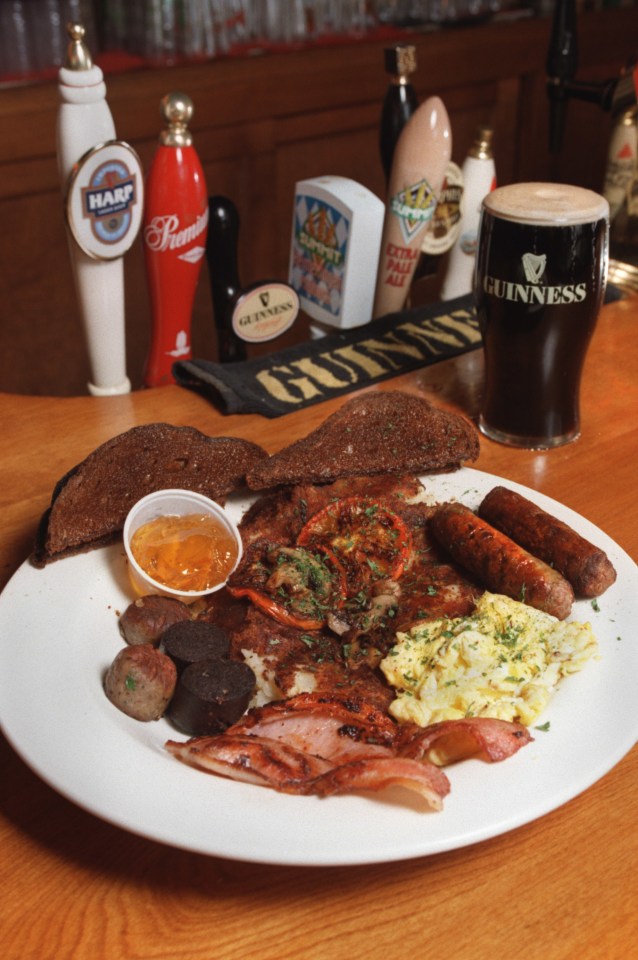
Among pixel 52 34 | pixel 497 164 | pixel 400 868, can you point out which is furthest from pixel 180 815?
pixel 497 164

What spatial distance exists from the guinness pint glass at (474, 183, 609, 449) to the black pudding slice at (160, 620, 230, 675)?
969 millimetres

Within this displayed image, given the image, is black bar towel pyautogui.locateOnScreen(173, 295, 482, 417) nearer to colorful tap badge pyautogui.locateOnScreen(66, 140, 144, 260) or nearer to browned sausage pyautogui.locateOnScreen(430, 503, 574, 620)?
colorful tap badge pyautogui.locateOnScreen(66, 140, 144, 260)

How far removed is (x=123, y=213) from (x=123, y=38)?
2.58m

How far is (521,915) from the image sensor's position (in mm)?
1170

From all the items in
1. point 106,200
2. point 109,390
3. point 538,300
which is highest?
point 106,200

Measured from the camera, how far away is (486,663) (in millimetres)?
1373

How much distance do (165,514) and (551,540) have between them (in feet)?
2.14

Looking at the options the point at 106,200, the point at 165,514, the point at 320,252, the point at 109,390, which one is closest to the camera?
the point at 165,514

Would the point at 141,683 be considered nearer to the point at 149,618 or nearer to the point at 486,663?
the point at 149,618

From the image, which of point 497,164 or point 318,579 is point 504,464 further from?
point 497,164

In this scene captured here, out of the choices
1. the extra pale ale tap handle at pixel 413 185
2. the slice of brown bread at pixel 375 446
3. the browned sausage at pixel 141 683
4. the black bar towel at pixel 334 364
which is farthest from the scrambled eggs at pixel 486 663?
the extra pale ale tap handle at pixel 413 185

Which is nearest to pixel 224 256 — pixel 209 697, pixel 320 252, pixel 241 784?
pixel 320 252

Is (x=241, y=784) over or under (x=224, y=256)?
under

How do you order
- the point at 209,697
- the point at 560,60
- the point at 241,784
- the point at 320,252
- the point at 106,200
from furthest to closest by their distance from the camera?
the point at 560,60 < the point at 320,252 < the point at 106,200 < the point at 209,697 < the point at 241,784
